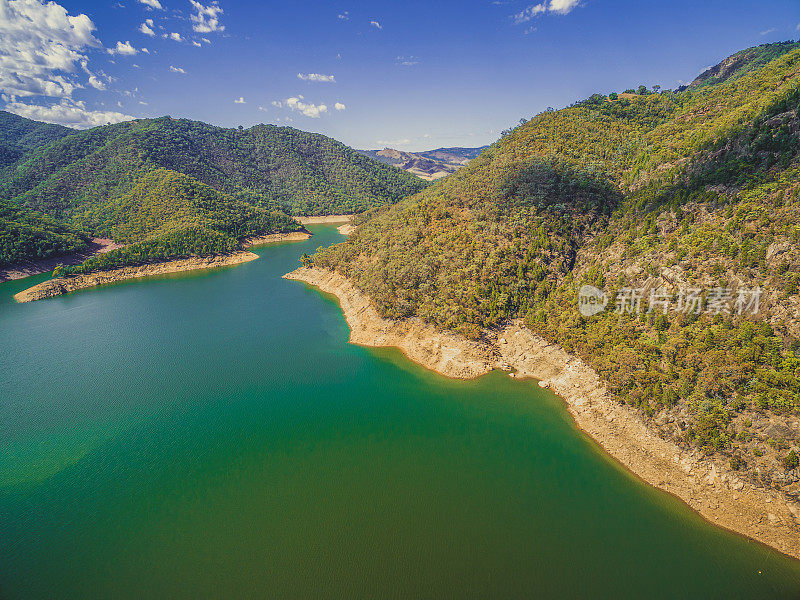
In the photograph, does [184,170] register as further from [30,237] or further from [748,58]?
[748,58]

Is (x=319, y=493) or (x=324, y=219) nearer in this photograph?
(x=319, y=493)

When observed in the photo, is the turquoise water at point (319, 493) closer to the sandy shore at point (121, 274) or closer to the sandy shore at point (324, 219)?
the sandy shore at point (121, 274)

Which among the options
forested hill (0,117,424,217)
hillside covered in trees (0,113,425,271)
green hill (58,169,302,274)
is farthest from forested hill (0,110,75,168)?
green hill (58,169,302,274)

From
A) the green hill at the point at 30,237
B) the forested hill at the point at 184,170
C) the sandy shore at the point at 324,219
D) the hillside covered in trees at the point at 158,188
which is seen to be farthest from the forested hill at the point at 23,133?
the sandy shore at the point at 324,219

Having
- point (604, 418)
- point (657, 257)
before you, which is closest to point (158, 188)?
point (657, 257)

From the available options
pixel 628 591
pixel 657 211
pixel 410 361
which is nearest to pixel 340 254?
pixel 410 361

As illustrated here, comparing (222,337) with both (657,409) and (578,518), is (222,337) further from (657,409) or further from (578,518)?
(657,409)
